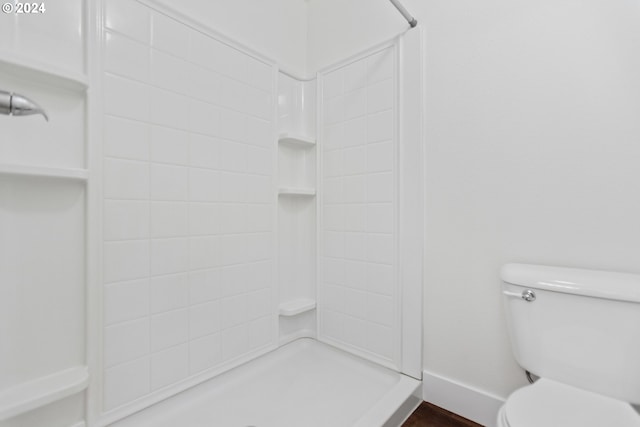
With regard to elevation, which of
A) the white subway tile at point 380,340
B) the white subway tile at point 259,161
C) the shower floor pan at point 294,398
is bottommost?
the shower floor pan at point 294,398

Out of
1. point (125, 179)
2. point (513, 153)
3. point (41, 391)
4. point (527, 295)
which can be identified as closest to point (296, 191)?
point (125, 179)

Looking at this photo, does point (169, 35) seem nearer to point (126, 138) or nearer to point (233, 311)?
point (126, 138)

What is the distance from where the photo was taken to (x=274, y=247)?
1.61 meters

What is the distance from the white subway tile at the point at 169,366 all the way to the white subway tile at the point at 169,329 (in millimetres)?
29

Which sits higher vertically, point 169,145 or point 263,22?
point 263,22

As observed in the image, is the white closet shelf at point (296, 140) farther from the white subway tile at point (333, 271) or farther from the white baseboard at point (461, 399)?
the white baseboard at point (461, 399)

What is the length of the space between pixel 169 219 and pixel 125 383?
0.61 metres

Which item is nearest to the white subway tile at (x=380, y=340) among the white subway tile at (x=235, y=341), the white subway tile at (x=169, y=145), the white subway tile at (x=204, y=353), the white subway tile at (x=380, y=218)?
the white subway tile at (x=380, y=218)

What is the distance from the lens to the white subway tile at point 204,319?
4.19 feet

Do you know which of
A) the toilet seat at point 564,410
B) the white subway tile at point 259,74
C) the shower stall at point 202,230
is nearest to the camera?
the toilet seat at point 564,410

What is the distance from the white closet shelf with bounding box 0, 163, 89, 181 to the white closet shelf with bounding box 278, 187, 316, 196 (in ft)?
2.79

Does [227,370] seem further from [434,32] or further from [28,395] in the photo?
[434,32]

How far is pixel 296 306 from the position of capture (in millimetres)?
1671

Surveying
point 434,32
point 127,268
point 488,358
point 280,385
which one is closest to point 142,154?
point 127,268
